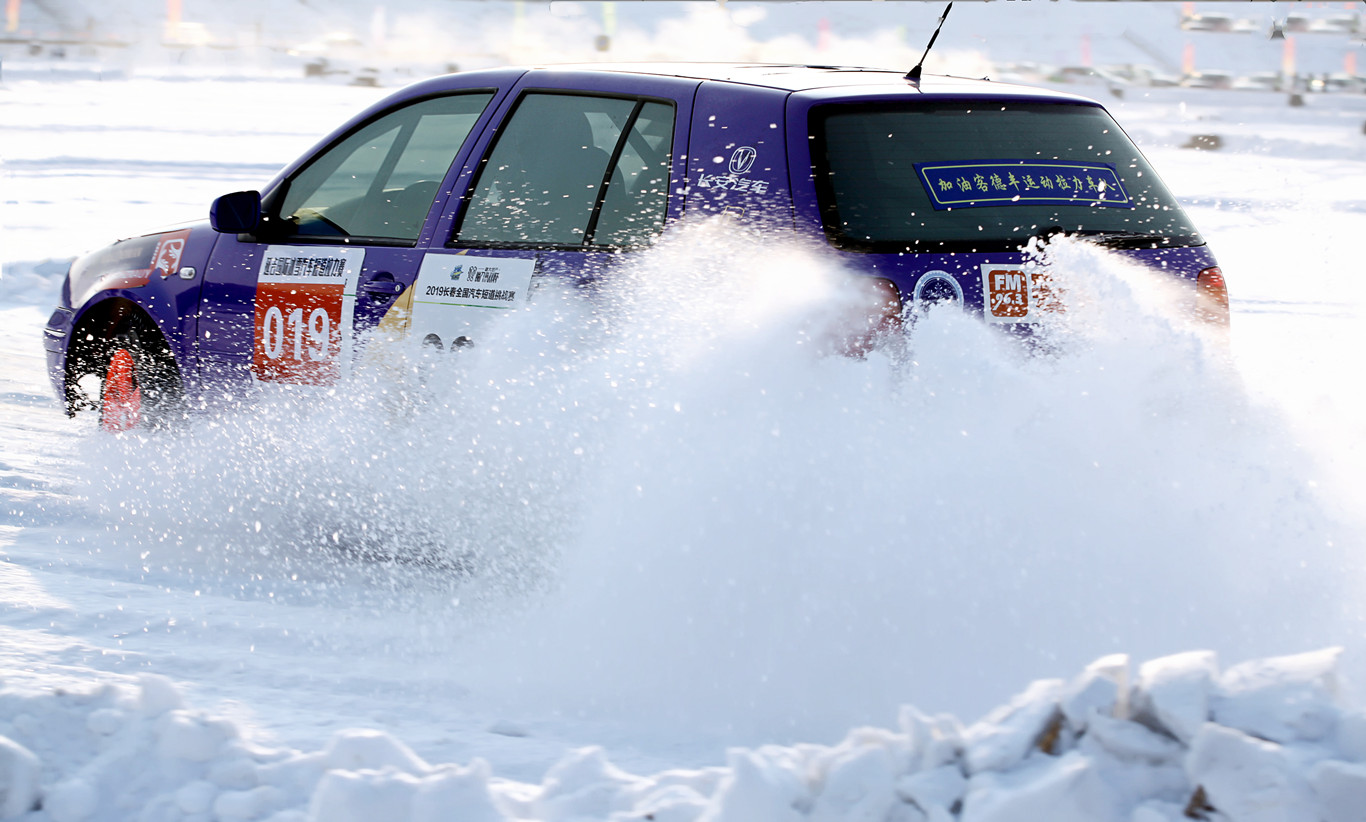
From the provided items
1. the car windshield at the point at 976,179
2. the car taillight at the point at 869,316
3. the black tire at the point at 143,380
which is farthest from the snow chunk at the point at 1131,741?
the black tire at the point at 143,380

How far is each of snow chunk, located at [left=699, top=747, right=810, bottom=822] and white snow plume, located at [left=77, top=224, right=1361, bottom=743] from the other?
681mm

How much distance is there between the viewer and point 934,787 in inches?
86.0

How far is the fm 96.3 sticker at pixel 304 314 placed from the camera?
14.1 ft

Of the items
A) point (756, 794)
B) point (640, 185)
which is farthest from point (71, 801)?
point (640, 185)

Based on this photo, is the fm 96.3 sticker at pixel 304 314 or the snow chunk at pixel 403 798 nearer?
the snow chunk at pixel 403 798

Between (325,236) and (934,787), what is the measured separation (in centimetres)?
310

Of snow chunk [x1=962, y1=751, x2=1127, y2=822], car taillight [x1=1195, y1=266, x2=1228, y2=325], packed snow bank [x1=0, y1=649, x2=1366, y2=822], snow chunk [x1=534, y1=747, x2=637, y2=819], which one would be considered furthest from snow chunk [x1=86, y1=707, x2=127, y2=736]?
car taillight [x1=1195, y1=266, x2=1228, y2=325]

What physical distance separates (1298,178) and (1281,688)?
51.7ft

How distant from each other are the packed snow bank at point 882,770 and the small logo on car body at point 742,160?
5.42 ft

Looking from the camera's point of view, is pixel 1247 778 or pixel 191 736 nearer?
pixel 1247 778

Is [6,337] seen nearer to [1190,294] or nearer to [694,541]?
[694,541]

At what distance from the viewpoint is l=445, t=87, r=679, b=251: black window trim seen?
12.5ft

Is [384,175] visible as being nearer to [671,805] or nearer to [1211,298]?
[1211,298]

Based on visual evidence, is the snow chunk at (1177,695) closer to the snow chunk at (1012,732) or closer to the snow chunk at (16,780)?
the snow chunk at (1012,732)
